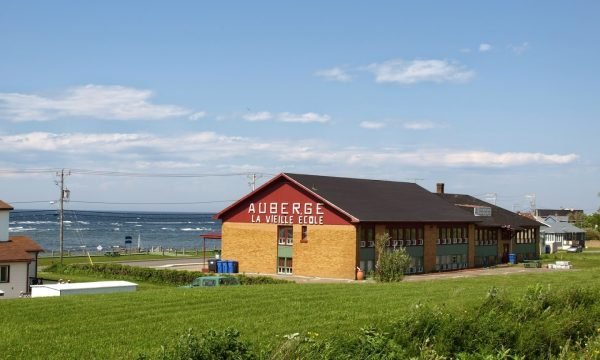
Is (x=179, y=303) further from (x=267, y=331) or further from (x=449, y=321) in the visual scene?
(x=449, y=321)

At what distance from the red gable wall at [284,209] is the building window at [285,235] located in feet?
1.60

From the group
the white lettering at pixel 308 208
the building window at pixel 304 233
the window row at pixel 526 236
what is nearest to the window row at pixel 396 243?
the building window at pixel 304 233

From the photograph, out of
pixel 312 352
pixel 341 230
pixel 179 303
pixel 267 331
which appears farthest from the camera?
pixel 341 230

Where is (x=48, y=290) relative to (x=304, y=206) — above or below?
below

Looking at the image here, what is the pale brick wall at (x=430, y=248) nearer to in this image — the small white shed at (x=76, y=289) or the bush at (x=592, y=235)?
the small white shed at (x=76, y=289)

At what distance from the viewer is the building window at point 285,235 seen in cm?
5430

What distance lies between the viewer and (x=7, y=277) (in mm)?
40781

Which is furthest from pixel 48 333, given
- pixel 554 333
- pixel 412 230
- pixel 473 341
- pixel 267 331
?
pixel 412 230

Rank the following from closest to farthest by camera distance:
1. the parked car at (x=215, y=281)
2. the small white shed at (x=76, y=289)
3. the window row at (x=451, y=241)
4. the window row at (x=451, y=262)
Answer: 1. the small white shed at (x=76, y=289)
2. the parked car at (x=215, y=281)
3. the window row at (x=451, y=262)
4. the window row at (x=451, y=241)

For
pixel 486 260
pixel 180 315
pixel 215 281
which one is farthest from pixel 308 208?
pixel 180 315

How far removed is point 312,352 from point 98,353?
5.97 m

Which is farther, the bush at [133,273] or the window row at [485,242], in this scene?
the window row at [485,242]

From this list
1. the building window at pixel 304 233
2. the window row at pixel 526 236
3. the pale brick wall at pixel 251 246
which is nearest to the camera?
the building window at pixel 304 233

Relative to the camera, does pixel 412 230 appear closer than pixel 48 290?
No
